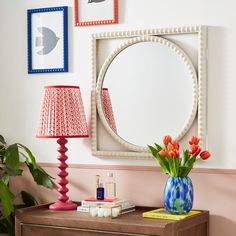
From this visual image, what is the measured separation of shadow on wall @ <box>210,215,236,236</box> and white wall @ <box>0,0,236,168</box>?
283mm

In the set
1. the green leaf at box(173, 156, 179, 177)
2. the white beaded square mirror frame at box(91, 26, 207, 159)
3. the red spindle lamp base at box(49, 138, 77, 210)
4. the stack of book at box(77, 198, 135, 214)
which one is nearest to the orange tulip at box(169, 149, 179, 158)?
the green leaf at box(173, 156, 179, 177)

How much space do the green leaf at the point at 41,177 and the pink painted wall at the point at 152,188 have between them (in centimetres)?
18

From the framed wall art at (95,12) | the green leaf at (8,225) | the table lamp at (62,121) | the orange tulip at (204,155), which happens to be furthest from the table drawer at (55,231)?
the framed wall art at (95,12)

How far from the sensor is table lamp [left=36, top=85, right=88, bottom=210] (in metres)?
3.53

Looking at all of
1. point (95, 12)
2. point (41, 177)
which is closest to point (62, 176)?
point (41, 177)

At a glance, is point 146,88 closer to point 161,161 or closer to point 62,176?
point 161,161

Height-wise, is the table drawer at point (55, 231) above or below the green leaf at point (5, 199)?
below

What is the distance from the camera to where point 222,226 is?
3.40m

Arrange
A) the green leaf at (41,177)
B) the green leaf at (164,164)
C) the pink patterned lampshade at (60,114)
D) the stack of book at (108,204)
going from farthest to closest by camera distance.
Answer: the green leaf at (41,177) → the pink patterned lampshade at (60,114) → the stack of book at (108,204) → the green leaf at (164,164)

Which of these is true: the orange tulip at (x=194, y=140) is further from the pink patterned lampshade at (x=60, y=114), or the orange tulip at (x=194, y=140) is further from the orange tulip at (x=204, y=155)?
the pink patterned lampshade at (x=60, y=114)

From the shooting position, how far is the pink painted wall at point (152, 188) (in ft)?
11.1

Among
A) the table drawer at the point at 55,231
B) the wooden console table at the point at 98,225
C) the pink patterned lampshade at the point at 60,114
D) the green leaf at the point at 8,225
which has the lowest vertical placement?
the green leaf at the point at 8,225

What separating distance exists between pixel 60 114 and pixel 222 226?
1.06 m

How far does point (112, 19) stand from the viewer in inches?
144
